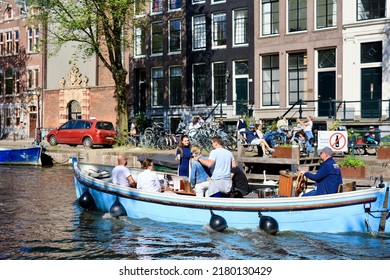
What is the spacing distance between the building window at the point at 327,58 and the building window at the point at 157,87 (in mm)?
10426

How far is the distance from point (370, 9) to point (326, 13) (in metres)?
2.17

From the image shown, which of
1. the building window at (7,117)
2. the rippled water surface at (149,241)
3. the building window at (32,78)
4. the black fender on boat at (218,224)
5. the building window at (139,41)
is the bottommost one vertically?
the rippled water surface at (149,241)

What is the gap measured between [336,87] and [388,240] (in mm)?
17232

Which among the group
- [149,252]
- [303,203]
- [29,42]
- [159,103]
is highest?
[29,42]

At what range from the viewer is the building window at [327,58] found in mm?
28953

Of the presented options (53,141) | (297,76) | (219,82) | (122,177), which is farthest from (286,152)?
(53,141)

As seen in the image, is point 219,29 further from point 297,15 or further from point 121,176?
point 121,176

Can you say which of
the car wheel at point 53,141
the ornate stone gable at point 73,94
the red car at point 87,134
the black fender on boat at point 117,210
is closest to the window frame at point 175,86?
the red car at point 87,134

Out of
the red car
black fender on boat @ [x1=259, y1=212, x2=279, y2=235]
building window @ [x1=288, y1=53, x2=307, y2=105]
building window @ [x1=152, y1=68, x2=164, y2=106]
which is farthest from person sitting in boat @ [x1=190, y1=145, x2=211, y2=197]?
building window @ [x1=152, y1=68, x2=164, y2=106]

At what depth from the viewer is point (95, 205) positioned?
15867 millimetres

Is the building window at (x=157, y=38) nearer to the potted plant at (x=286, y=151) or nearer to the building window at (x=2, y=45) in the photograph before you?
the building window at (x=2, y=45)

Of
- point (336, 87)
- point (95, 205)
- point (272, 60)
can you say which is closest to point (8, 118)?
point (272, 60)

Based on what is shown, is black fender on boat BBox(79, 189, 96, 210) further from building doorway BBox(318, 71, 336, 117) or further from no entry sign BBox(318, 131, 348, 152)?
building doorway BBox(318, 71, 336, 117)
